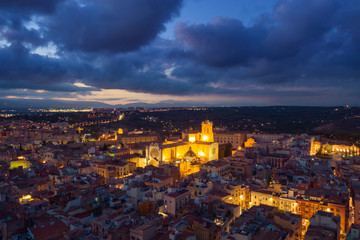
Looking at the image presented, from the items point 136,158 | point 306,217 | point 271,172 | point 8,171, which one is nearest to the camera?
point 306,217

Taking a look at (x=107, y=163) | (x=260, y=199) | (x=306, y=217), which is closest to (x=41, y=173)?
(x=107, y=163)

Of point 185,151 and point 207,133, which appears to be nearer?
point 185,151

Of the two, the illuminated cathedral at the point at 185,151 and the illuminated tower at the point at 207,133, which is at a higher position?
the illuminated tower at the point at 207,133

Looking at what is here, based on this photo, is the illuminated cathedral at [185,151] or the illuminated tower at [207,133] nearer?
the illuminated cathedral at [185,151]

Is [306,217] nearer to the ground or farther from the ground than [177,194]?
nearer to the ground

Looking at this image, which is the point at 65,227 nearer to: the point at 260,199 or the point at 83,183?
the point at 83,183

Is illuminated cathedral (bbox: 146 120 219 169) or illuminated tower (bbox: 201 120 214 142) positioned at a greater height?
illuminated tower (bbox: 201 120 214 142)

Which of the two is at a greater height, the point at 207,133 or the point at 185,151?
the point at 207,133

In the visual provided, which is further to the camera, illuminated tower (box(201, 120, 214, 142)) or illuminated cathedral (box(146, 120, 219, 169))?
illuminated tower (box(201, 120, 214, 142))
